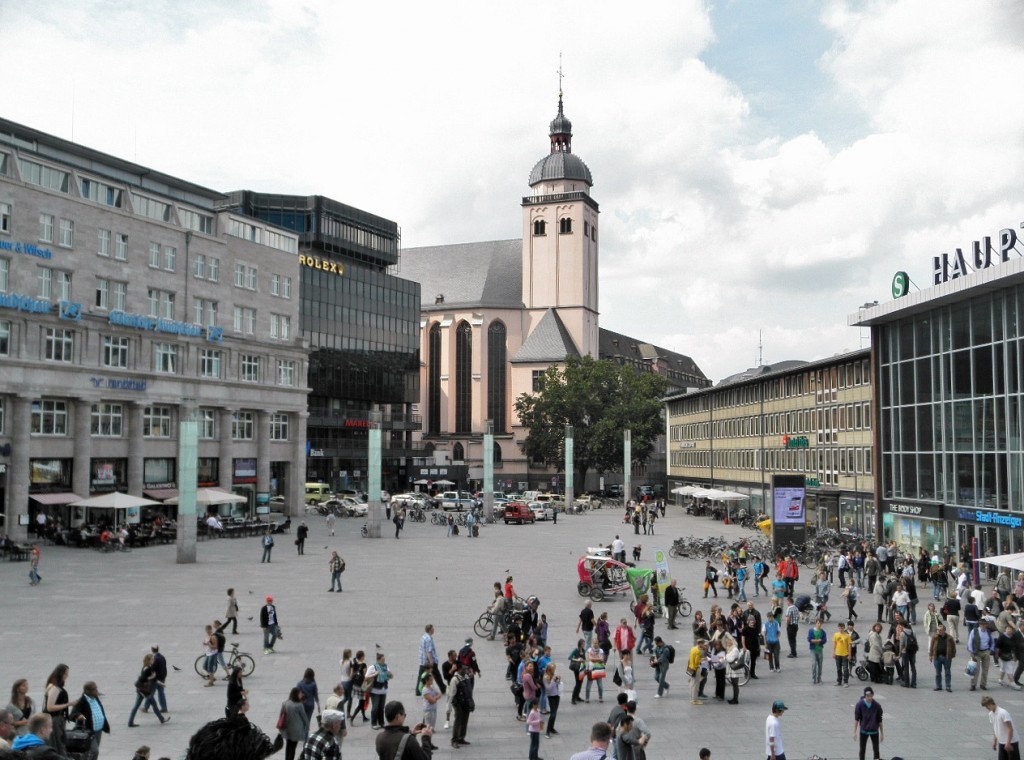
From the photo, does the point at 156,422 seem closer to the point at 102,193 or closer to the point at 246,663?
the point at 102,193

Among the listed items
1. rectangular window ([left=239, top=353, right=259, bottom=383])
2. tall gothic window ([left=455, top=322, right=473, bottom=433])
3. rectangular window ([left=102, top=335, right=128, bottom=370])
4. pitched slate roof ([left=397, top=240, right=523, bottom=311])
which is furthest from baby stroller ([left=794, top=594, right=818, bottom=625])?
pitched slate roof ([left=397, top=240, right=523, bottom=311])

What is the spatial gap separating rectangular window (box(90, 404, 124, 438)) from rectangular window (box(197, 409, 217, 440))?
7.01 metres

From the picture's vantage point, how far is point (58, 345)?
51.7m

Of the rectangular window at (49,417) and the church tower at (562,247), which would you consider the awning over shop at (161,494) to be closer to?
the rectangular window at (49,417)

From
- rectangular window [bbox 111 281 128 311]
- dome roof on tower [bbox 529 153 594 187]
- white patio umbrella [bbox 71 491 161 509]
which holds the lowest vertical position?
white patio umbrella [bbox 71 491 161 509]

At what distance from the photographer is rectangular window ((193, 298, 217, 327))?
6197 cm

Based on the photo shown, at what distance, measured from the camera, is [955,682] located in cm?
2139

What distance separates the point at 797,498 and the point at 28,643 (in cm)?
3118

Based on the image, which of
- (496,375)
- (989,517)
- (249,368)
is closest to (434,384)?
(496,375)

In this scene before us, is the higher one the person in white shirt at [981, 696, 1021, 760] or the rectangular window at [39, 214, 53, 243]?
the rectangular window at [39, 214, 53, 243]

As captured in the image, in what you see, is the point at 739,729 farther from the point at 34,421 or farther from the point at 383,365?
the point at 383,365

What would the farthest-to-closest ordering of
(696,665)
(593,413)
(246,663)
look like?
(593,413)
(246,663)
(696,665)

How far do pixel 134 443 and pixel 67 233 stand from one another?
41.2ft

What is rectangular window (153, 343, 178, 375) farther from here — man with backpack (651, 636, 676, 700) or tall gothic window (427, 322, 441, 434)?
tall gothic window (427, 322, 441, 434)
